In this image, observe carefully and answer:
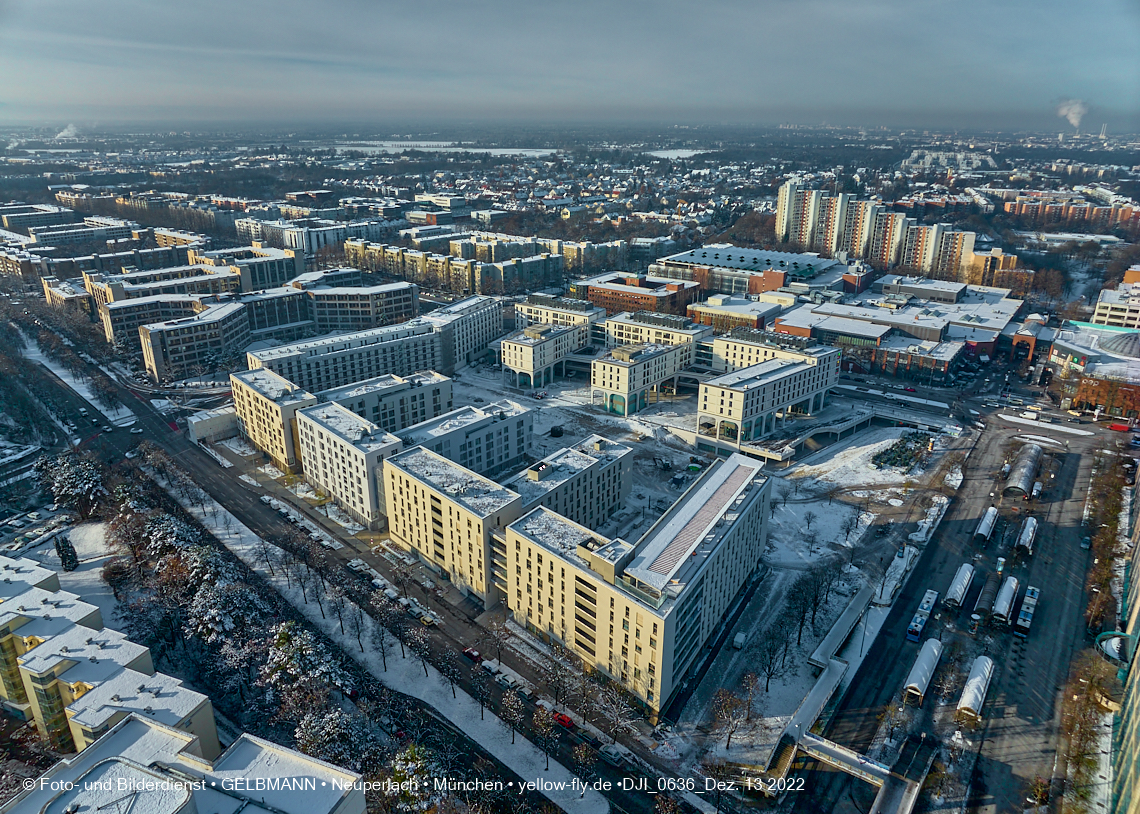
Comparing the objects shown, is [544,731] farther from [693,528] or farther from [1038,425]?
[1038,425]

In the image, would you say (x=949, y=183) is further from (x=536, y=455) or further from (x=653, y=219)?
(x=536, y=455)

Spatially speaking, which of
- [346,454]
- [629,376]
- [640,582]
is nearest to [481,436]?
[346,454]

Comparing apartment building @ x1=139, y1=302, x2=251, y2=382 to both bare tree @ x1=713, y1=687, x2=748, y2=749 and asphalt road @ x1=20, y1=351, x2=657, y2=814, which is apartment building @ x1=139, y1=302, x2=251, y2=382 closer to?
asphalt road @ x1=20, y1=351, x2=657, y2=814

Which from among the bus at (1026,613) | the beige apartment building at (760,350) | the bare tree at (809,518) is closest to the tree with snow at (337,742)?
the bare tree at (809,518)

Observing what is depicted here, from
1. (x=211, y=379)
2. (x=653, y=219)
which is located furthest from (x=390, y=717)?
(x=653, y=219)

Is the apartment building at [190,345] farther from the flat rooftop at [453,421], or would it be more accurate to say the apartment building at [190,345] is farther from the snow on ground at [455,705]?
the flat rooftop at [453,421]

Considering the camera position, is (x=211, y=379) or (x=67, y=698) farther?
(x=211, y=379)

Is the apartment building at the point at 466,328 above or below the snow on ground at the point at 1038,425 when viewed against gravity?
above
